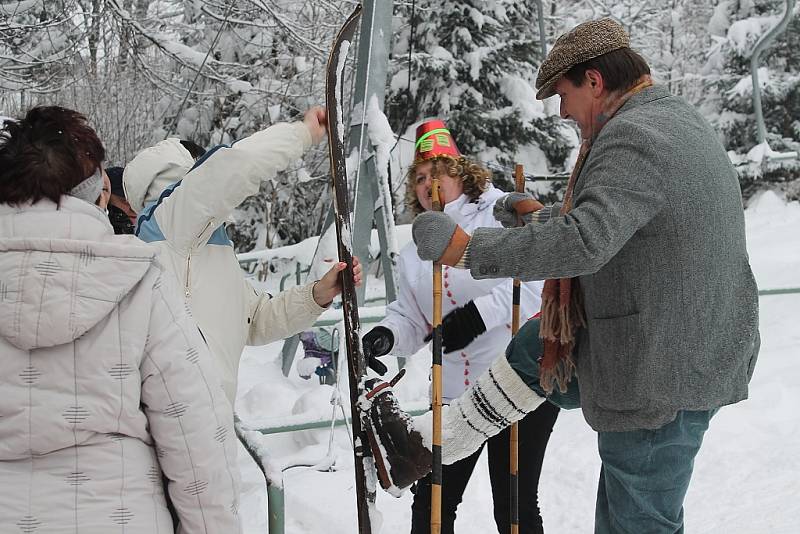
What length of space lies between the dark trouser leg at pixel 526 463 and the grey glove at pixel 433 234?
97 centimetres

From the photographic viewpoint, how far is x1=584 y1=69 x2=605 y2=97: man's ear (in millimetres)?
1965

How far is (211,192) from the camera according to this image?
2068mm

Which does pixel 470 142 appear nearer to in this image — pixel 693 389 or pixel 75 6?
pixel 75 6

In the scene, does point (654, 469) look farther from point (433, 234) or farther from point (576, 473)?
point (576, 473)

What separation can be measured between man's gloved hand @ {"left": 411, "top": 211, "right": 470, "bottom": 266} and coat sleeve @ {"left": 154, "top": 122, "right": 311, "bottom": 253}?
48cm

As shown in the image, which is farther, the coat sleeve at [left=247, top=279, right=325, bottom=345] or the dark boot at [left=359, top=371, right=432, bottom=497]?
the coat sleeve at [left=247, top=279, right=325, bottom=345]

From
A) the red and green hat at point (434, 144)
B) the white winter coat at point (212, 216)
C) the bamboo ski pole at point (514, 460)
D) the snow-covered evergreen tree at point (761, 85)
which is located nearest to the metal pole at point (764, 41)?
the snow-covered evergreen tree at point (761, 85)

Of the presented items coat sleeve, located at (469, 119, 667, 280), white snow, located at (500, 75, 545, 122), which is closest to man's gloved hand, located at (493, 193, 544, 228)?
coat sleeve, located at (469, 119, 667, 280)

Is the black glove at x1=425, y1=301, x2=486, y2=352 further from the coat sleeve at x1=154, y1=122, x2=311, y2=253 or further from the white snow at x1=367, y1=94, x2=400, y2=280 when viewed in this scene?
the white snow at x1=367, y1=94, x2=400, y2=280

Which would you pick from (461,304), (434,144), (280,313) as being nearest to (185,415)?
(280,313)

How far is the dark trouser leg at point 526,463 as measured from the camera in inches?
108

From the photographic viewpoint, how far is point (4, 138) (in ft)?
5.35

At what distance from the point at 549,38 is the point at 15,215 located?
49.9 feet

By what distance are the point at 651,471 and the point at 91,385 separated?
4.36 feet
